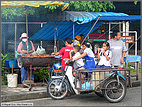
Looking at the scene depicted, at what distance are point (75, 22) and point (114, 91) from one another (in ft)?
10.5

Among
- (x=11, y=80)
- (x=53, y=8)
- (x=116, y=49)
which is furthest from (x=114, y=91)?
Answer: (x=53, y=8)

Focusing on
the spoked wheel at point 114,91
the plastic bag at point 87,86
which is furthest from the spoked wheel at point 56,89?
the spoked wheel at point 114,91

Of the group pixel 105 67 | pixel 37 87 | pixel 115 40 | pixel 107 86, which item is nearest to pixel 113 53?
pixel 115 40

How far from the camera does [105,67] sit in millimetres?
8117

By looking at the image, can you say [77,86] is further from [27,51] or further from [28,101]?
[27,51]

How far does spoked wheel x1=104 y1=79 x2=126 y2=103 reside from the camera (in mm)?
7371

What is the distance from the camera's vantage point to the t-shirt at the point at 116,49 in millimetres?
9102

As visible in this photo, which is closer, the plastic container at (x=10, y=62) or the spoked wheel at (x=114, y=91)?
the spoked wheel at (x=114, y=91)

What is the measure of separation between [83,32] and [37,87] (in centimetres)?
321

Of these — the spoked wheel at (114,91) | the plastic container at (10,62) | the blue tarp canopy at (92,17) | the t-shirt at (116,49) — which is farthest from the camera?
the plastic container at (10,62)

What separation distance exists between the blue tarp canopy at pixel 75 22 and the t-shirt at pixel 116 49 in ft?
2.45

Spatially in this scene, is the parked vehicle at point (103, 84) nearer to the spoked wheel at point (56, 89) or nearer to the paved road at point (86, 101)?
the spoked wheel at point (56, 89)

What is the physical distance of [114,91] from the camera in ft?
24.4

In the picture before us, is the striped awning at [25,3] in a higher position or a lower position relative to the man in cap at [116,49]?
higher
